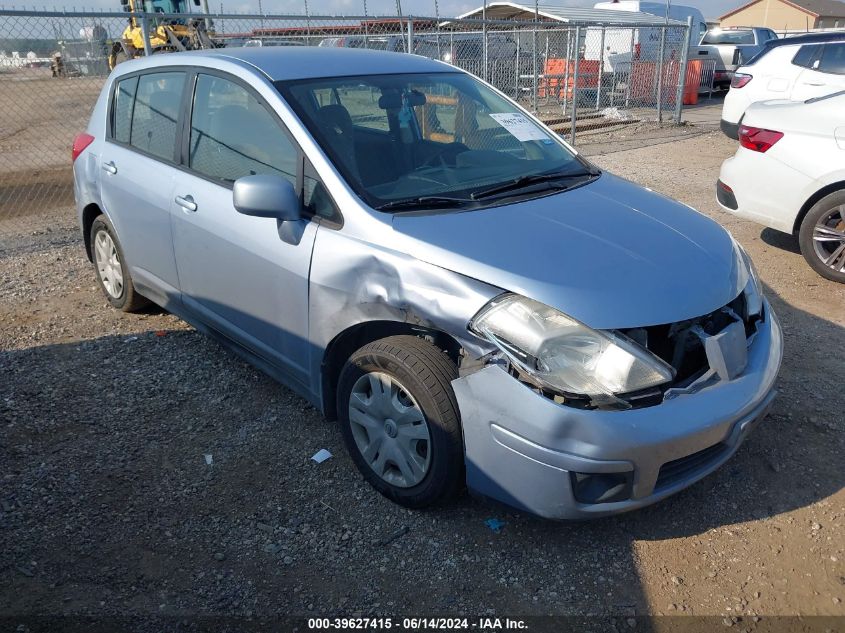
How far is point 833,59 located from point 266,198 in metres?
9.94

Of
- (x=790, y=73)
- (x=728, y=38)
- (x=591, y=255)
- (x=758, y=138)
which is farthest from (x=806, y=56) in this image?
(x=728, y=38)

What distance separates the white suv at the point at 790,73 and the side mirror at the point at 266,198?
903cm

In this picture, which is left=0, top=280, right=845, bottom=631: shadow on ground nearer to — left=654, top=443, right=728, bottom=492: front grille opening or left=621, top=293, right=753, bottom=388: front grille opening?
left=654, top=443, right=728, bottom=492: front grille opening

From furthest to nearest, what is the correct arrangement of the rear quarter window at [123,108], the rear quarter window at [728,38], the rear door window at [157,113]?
the rear quarter window at [728,38]
the rear quarter window at [123,108]
the rear door window at [157,113]

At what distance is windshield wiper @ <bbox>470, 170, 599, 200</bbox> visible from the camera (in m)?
3.16

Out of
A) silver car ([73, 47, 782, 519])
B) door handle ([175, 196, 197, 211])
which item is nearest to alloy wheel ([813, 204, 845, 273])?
silver car ([73, 47, 782, 519])

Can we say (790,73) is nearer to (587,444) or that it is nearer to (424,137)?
(424,137)

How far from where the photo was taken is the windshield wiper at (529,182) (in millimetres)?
3158

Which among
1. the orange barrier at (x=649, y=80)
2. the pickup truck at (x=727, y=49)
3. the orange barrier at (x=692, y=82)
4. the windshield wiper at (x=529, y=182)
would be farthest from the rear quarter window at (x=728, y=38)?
the windshield wiper at (x=529, y=182)

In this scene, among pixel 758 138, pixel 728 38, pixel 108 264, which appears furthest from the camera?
pixel 728 38

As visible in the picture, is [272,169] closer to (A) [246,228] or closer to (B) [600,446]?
(A) [246,228]

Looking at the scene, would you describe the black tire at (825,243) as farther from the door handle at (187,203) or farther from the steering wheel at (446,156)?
the door handle at (187,203)

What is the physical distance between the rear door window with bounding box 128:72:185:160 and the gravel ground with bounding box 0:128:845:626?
1335 millimetres

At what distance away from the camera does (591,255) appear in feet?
8.85
